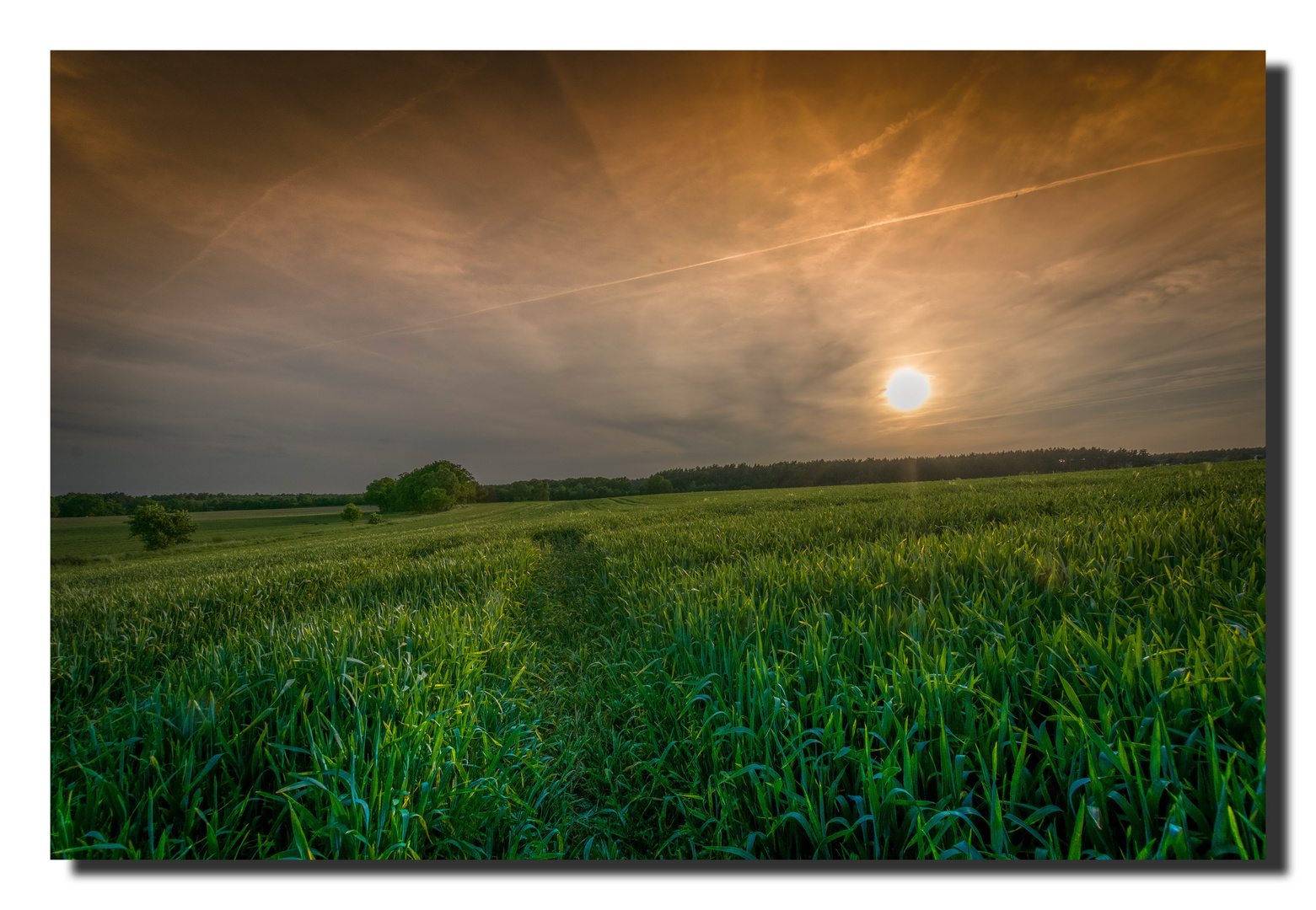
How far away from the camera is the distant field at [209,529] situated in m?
3.25

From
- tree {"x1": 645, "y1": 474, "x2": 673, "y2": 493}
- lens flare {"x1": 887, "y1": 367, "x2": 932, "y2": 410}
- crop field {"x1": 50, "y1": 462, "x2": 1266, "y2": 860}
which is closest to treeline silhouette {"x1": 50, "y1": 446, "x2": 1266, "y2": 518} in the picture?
crop field {"x1": 50, "y1": 462, "x2": 1266, "y2": 860}

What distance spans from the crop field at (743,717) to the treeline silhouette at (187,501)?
0.44 m

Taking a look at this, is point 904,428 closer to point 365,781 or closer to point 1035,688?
point 1035,688

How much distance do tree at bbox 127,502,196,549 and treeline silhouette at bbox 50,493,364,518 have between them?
0.06 metres

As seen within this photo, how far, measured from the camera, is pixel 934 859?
1.81 metres

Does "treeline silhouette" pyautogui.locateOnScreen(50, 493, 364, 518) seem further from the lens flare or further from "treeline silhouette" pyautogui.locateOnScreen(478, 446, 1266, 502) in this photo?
the lens flare

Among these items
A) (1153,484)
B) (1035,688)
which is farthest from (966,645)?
(1153,484)

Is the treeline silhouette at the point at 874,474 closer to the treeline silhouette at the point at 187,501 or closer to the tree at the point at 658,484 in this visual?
the treeline silhouette at the point at 187,501

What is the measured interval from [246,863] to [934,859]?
9.11 ft

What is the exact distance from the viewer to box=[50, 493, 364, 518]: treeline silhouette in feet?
10.8

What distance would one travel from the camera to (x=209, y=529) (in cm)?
458

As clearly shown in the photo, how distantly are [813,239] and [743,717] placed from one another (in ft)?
11.1

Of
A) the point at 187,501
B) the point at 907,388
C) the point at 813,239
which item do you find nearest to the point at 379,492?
the point at 187,501

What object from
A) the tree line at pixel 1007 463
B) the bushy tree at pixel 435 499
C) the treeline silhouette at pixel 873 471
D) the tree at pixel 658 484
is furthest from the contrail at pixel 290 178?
the tree at pixel 658 484
